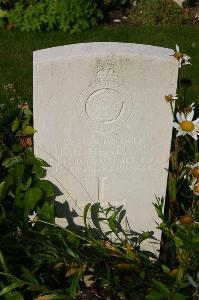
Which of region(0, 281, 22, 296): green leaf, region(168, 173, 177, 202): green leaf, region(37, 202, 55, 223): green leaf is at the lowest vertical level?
region(0, 281, 22, 296): green leaf

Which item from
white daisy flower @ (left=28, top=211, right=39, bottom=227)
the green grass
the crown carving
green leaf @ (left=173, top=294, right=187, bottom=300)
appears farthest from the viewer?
the green grass

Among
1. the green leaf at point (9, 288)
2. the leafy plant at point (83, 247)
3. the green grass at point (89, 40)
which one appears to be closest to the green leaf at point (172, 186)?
the leafy plant at point (83, 247)

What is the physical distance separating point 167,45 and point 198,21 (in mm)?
839

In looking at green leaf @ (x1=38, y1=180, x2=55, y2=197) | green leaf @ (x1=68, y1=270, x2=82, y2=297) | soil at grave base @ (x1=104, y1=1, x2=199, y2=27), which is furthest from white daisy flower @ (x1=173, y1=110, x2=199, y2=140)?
soil at grave base @ (x1=104, y1=1, x2=199, y2=27)

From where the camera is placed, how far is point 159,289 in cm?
260

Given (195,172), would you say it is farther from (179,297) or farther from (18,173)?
(18,173)

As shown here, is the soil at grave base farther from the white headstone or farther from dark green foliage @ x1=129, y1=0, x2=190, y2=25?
the white headstone

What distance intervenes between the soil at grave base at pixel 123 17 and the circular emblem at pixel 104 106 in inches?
143

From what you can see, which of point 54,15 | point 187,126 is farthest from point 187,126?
point 54,15

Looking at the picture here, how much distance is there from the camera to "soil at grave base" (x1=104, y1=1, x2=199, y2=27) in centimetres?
639

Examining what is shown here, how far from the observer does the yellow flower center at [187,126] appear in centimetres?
284

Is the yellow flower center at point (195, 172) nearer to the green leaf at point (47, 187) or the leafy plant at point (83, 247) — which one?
the leafy plant at point (83, 247)

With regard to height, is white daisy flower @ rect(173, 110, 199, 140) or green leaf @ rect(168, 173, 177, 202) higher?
white daisy flower @ rect(173, 110, 199, 140)

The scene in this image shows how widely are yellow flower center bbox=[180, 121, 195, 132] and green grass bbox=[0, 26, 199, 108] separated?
8.14 feet
